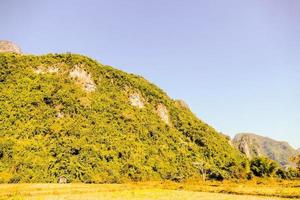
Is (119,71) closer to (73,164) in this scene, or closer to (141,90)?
(141,90)

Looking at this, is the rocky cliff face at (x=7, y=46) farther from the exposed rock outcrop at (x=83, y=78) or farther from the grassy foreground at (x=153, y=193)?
the grassy foreground at (x=153, y=193)

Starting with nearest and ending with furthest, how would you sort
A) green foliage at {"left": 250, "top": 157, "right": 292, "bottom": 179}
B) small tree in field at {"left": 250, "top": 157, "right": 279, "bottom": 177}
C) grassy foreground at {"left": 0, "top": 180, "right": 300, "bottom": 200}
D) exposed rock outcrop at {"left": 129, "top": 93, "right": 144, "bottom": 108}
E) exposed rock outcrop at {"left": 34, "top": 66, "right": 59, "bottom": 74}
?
1. grassy foreground at {"left": 0, "top": 180, "right": 300, "bottom": 200}
2. green foliage at {"left": 250, "top": 157, "right": 292, "bottom": 179}
3. small tree in field at {"left": 250, "top": 157, "right": 279, "bottom": 177}
4. exposed rock outcrop at {"left": 34, "top": 66, "right": 59, "bottom": 74}
5. exposed rock outcrop at {"left": 129, "top": 93, "right": 144, "bottom": 108}

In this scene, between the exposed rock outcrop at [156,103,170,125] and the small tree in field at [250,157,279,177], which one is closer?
the small tree in field at [250,157,279,177]

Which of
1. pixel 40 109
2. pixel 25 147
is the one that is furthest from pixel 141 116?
pixel 25 147

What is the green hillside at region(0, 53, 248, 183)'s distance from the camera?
71.4 m

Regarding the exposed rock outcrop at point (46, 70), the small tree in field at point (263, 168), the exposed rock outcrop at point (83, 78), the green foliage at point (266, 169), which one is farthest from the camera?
the exposed rock outcrop at point (83, 78)

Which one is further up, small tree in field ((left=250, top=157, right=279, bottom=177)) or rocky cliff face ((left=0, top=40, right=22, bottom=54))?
rocky cliff face ((left=0, top=40, right=22, bottom=54))

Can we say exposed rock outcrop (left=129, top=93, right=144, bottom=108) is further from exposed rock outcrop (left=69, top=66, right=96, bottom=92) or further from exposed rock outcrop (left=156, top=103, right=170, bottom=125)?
exposed rock outcrop (left=69, top=66, right=96, bottom=92)

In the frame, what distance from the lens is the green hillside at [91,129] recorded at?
71.4 meters

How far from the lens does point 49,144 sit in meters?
75.9

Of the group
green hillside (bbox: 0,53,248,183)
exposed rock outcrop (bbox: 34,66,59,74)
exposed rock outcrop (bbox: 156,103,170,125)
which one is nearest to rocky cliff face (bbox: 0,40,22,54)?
green hillside (bbox: 0,53,248,183)

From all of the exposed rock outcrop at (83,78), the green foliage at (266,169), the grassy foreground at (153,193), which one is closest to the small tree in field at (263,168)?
the green foliage at (266,169)

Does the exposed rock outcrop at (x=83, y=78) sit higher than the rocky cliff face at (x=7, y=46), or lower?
lower

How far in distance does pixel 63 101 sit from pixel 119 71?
31.3m
